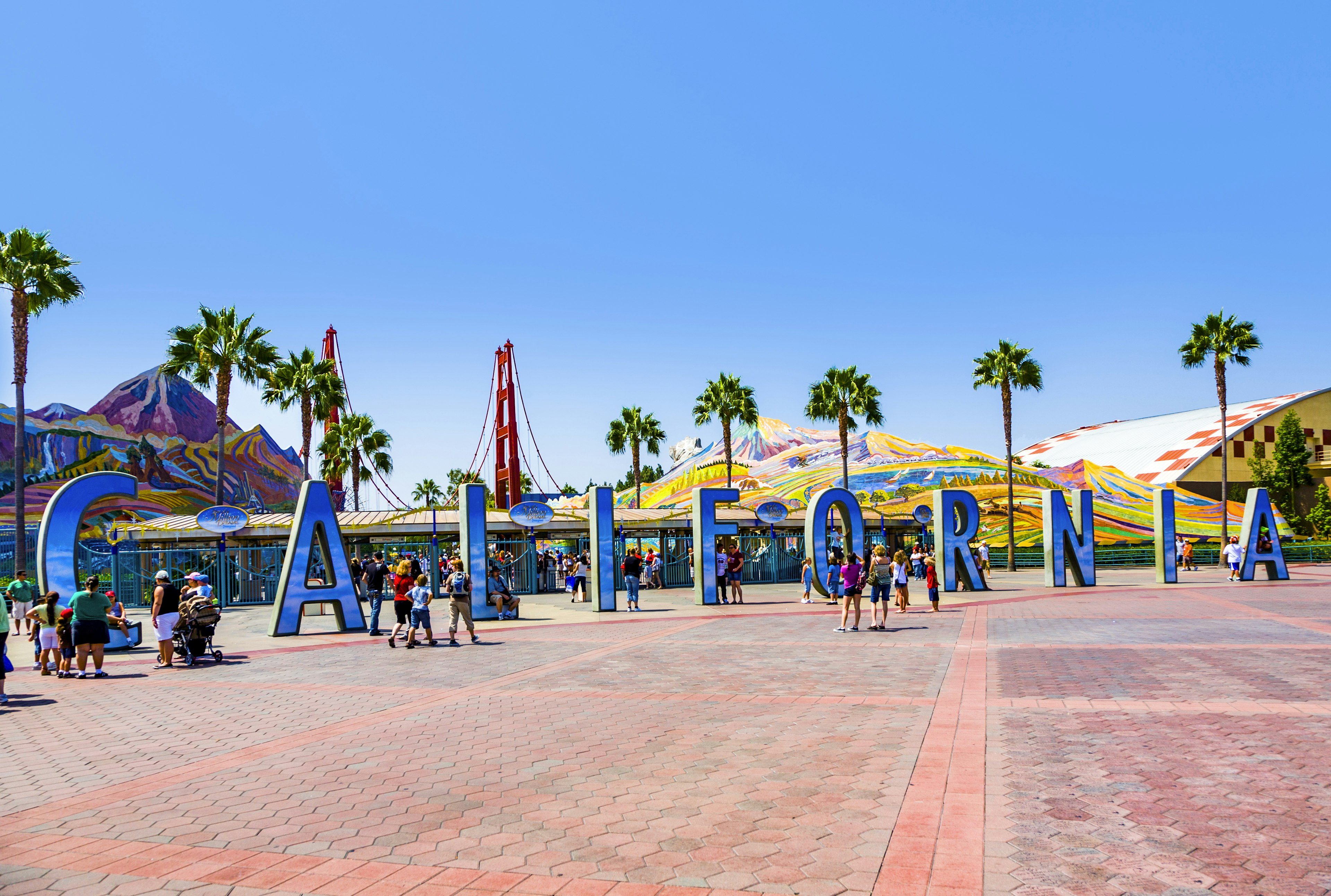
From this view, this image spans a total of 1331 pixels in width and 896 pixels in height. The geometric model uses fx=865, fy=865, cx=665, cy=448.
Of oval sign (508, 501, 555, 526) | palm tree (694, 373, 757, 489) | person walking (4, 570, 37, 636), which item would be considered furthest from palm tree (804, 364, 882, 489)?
person walking (4, 570, 37, 636)

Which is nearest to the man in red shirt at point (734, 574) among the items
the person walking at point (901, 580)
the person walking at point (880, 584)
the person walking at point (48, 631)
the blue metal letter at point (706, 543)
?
the blue metal letter at point (706, 543)

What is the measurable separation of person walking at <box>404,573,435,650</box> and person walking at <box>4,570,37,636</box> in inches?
382

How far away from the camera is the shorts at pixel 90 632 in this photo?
1224 centimetres

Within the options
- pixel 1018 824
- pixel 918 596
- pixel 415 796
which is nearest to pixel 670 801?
pixel 415 796

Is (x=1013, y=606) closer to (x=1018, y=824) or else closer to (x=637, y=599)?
(x=637, y=599)

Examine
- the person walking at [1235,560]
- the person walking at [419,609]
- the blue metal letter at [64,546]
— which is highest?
the blue metal letter at [64,546]

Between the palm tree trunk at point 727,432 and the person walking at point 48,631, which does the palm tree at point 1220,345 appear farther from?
the person walking at point 48,631

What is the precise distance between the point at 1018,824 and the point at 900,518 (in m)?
42.6

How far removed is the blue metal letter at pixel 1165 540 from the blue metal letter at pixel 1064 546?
7.70 feet

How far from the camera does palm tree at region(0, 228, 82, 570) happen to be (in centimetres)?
2939

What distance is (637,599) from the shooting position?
2217 cm

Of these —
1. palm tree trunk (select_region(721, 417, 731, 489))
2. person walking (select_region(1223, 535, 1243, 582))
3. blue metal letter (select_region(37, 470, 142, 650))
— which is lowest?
person walking (select_region(1223, 535, 1243, 582))

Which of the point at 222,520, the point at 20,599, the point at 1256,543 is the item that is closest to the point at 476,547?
the point at 20,599

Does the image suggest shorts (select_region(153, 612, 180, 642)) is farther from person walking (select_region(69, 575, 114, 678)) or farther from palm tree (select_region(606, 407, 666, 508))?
palm tree (select_region(606, 407, 666, 508))
